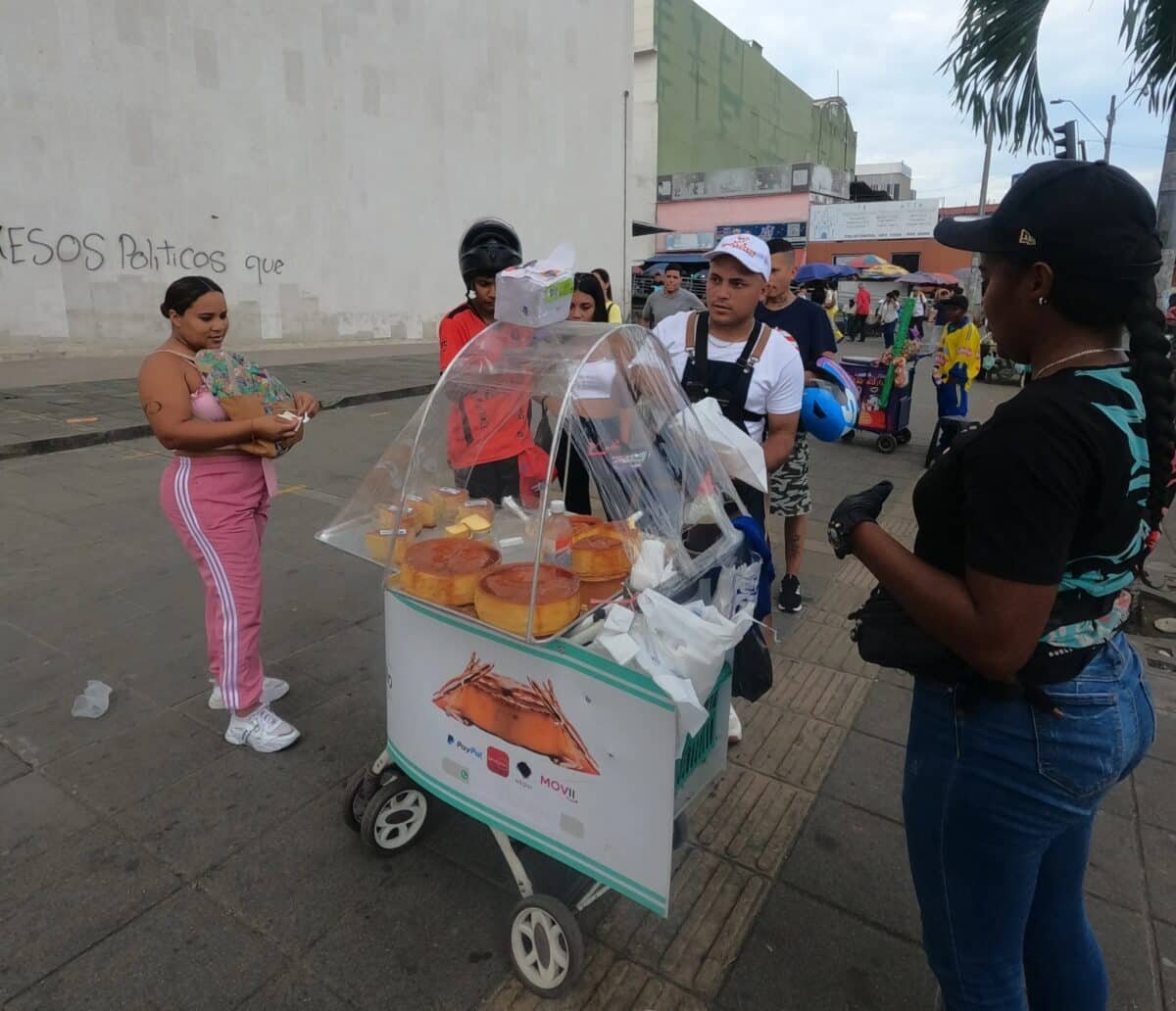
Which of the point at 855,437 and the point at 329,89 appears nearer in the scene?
the point at 855,437

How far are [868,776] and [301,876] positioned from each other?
1955 mm

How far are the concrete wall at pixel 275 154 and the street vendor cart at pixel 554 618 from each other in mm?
11771

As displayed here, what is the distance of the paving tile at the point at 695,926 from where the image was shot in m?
2.00

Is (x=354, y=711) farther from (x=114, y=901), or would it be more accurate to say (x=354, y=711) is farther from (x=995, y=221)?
(x=995, y=221)

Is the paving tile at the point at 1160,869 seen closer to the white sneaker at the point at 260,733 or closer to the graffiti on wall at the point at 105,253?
the white sneaker at the point at 260,733

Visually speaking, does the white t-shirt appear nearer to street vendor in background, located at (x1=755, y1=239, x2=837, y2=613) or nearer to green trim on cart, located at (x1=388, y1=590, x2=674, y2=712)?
street vendor in background, located at (x1=755, y1=239, x2=837, y2=613)

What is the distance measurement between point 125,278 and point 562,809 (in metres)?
13.0

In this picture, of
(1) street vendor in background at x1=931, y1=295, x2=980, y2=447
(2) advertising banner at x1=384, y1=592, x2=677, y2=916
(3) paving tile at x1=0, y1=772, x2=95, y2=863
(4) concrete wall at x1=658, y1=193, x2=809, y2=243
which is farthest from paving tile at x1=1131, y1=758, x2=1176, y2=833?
(4) concrete wall at x1=658, y1=193, x2=809, y2=243

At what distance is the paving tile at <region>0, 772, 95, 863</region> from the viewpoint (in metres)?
2.34

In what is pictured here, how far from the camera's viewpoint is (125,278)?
11.9 meters

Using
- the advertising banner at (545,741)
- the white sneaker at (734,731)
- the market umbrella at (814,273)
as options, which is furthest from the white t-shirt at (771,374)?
the market umbrella at (814,273)

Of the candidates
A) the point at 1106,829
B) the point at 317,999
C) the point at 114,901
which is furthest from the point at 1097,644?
the point at 114,901

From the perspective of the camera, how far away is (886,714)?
127 inches

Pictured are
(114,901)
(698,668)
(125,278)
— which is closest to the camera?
(698,668)
